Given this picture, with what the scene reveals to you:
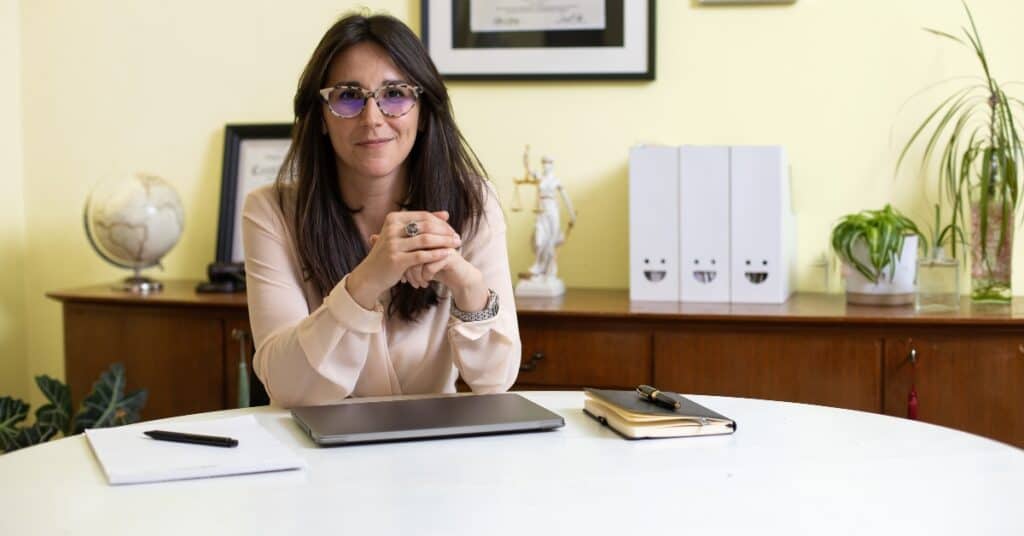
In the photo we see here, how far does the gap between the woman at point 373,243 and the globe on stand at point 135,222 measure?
104 cm

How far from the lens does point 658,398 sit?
1523 millimetres

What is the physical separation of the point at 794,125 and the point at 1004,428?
2.98 ft

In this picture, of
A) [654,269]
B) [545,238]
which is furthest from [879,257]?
[545,238]

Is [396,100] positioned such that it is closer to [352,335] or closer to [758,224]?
[352,335]

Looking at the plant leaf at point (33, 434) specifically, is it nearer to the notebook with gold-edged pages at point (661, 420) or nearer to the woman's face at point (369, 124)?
the woman's face at point (369, 124)

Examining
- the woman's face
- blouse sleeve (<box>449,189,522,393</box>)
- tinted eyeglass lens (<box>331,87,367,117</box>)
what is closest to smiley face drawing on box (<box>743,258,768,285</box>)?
blouse sleeve (<box>449,189,522,393</box>)

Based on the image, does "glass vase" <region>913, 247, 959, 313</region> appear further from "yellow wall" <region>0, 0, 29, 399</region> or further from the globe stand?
"yellow wall" <region>0, 0, 29, 399</region>

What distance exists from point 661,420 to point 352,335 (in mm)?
500

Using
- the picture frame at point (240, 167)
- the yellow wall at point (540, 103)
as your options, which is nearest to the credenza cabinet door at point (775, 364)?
the yellow wall at point (540, 103)

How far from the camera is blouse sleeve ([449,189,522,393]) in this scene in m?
1.79

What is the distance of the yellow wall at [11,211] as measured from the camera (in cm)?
327

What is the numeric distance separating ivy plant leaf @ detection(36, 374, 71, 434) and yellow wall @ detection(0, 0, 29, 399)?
28.3 inches

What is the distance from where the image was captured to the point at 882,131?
278cm

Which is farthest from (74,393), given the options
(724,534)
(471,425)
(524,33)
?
(724,534)
